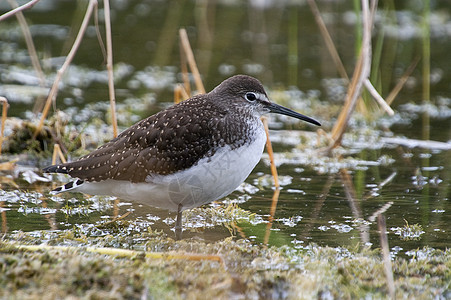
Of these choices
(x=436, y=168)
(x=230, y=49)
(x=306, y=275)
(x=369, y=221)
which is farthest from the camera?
(x=230, y=49)

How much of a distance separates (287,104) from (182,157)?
5900 mm

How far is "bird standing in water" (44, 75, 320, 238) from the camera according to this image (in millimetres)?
6547

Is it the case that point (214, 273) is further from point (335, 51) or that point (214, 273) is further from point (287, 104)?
point (287, 104)

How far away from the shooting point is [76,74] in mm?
13352

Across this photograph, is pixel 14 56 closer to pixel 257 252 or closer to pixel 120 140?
pixel 120 140

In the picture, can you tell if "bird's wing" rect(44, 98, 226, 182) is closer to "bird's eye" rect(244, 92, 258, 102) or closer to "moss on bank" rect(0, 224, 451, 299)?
"bird's eye" rect(244, 92, 258, 102)

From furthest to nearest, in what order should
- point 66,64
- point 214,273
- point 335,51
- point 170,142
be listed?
point 335,51 < point 66,64 < point 170,142 < point 214,273

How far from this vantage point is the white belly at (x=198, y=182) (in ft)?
21.3

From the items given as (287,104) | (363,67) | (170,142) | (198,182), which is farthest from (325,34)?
(198,182)

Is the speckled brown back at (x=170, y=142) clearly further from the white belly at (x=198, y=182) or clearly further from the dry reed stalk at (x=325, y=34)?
the dry reed stalk at (x=325, y=34)

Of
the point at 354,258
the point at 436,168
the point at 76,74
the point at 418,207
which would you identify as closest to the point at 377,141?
the point at 436,168

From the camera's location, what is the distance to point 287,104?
482 inches

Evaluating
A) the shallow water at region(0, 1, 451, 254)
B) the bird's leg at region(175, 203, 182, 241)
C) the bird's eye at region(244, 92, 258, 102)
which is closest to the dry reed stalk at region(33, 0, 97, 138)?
the shallow water at region(0, 1, 451, 254)

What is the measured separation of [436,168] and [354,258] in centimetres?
380
